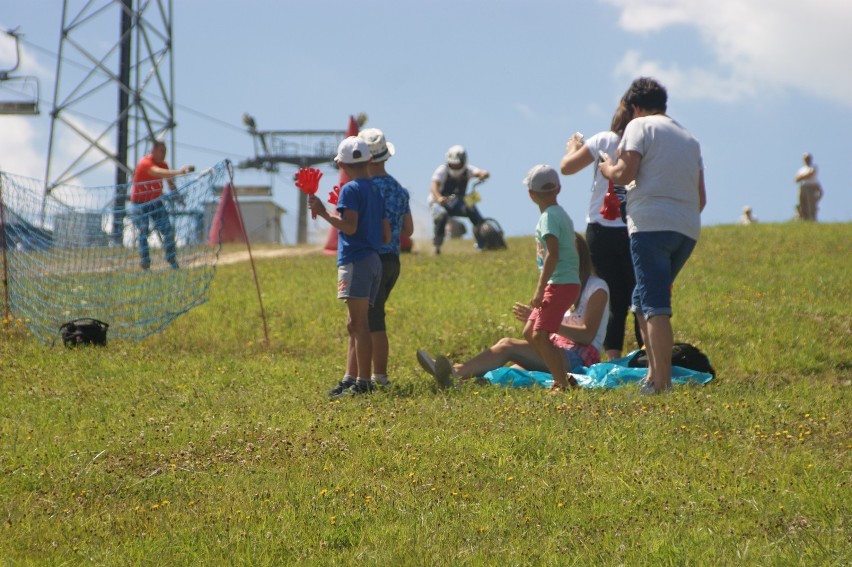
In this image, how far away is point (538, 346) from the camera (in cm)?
867

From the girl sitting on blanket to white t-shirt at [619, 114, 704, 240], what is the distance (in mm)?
903

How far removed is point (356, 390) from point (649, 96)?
10.2ft

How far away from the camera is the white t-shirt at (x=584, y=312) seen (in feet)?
30.6

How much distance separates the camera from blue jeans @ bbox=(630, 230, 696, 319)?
8242mm

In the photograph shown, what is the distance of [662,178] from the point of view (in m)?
8.30

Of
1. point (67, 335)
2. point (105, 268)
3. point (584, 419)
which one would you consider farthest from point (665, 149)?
point (105, 268)

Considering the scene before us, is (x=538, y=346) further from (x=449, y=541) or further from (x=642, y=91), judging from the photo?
(x=449, y=541)

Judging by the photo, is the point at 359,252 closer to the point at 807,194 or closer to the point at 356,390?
the point at 356,390

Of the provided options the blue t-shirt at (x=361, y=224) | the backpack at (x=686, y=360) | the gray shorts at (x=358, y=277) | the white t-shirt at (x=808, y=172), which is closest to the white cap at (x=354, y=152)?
the blue t-shirt at (x=361, y=224)

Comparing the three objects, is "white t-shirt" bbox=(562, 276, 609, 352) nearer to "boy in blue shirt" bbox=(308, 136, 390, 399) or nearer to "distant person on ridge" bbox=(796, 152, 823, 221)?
"boy in blue shirt" bbox=(308, 136, 390, 399)

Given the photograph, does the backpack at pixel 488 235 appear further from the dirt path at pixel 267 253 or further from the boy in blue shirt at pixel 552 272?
the boy in blue shirt at pixel 552 272

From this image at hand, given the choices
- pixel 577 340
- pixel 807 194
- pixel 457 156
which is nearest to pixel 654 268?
pixel 577 340

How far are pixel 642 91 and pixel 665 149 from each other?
1.78ft

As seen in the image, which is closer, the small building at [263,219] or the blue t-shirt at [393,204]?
the blue t-shirt at [393,204]
